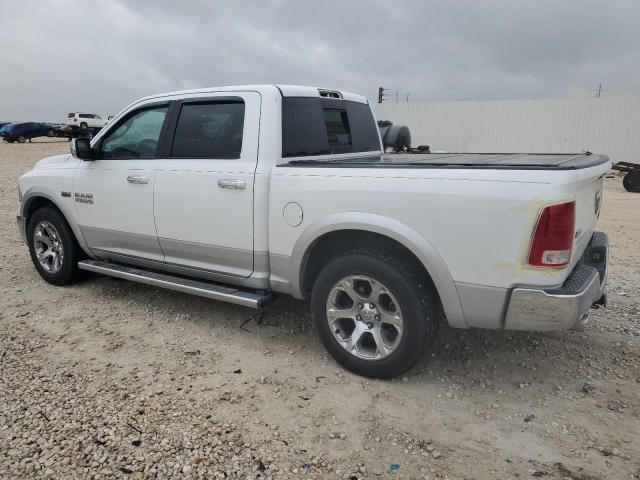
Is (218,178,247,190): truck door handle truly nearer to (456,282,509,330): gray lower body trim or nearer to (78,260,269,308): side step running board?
(78,260,269,308): side step running board

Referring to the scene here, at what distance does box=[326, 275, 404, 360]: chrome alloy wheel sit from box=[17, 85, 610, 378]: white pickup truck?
0.4 inches

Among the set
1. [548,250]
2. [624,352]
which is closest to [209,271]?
[548,250]

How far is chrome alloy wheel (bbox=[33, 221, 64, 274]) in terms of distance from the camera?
5168 millimetres

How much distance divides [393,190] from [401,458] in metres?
1.47

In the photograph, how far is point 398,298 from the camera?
312 centimetres

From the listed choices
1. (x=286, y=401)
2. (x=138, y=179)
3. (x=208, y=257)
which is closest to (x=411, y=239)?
(x=286, y=401)

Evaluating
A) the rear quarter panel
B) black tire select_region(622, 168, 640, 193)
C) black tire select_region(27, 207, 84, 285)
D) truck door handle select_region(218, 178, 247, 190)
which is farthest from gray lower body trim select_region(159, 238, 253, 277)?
black tire select_region(622, 168, 640, 193)

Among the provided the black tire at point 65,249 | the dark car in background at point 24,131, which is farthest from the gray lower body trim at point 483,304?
the dark car in background at point 24,131

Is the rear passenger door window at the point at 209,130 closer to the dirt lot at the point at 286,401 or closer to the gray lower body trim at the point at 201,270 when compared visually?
the gray lower body trim at the point at 201,270

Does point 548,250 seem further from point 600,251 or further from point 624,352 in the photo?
point 624,352

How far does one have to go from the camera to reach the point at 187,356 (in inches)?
148

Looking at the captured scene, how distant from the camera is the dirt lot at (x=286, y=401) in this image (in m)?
2.59

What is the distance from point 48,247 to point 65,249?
0.39 m

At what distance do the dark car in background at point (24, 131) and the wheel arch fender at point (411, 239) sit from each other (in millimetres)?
41314
